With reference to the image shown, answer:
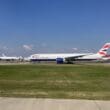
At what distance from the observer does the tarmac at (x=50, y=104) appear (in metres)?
8.14

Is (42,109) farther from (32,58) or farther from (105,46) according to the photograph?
(105,46)

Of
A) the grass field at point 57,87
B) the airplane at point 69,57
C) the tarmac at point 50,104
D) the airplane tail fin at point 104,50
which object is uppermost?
the airplane tail fin at point 104,50

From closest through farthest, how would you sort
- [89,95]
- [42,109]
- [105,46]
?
[42,109], [89,95], [105,46]

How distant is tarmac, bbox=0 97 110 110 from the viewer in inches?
320

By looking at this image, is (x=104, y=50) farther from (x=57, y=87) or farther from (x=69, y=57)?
(x=57, y=87)

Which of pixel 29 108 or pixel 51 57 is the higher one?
pixel 51 57

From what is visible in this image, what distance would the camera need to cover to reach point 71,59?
9362 centimetres

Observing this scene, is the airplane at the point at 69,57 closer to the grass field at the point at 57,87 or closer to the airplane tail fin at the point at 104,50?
the airplane tail fin at the point at 104,50

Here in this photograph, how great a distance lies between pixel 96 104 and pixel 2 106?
276 cm

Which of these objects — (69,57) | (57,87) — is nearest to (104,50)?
(69,57)

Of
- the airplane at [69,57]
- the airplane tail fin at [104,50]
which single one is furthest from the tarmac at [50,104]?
the airplane tail fin at [104,50]

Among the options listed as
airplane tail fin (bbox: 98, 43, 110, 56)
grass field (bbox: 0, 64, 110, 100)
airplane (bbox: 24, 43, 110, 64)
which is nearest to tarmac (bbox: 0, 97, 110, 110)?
grass field (bbox: 0, 64, 110, 100)

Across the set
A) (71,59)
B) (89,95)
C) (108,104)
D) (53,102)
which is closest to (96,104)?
(108,104)

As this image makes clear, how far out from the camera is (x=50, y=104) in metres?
8.59
